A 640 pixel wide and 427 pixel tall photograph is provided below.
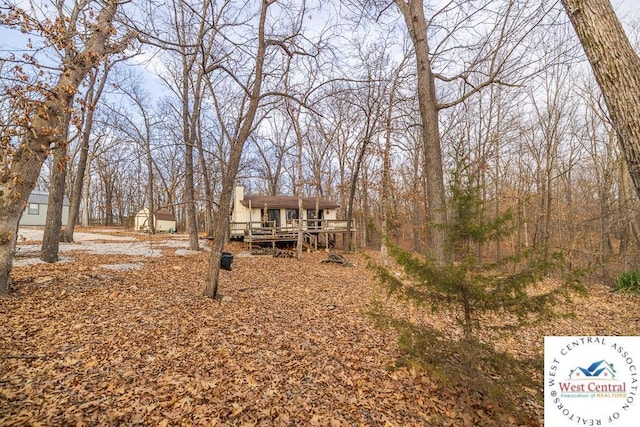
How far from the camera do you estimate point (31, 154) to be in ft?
14.6

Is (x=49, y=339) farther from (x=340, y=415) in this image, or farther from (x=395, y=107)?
(x=395, y=107)

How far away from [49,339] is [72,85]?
4.14 meters

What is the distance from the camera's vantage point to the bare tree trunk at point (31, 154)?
15.1 feet

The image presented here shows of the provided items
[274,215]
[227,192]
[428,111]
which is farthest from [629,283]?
[274,215]

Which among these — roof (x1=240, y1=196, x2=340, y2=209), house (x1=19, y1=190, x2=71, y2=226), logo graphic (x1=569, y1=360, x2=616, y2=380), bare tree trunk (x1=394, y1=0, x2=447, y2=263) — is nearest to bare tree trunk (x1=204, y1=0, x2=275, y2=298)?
bare tree trunk (x1=394, y1=0, x2=447, y2=263)

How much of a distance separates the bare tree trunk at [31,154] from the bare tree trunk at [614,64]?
21.5 feet

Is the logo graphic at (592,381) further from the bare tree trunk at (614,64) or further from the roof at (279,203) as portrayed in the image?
the roof at (279,203)

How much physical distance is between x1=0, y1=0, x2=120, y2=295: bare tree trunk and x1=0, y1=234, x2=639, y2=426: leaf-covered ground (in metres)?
0.99

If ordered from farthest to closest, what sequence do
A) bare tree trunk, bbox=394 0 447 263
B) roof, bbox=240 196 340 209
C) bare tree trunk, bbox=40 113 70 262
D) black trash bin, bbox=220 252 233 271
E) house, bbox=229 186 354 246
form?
roof, bbox=240 196 340 209, house, bbox=229 186 354 246, black trash bin, bbox=220 252 233 271, bare tree trunk, bbox=40 113 70 262, bare tree trunk, bbox=394 0 447 263

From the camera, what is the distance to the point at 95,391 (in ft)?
9.14

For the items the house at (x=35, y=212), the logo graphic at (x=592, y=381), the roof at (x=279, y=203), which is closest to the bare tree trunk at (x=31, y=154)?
the logo graphic at (x=592, y=381)

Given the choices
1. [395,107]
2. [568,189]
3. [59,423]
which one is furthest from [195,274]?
[568,189]

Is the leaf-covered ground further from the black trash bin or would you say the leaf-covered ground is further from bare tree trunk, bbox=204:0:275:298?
the black trash bin

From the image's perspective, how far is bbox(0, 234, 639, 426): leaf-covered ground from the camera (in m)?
2.68
